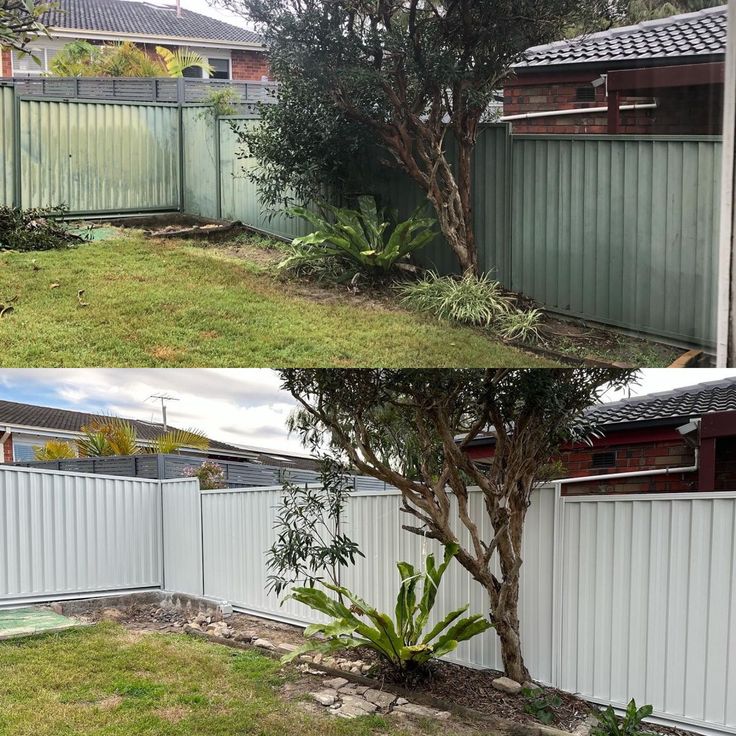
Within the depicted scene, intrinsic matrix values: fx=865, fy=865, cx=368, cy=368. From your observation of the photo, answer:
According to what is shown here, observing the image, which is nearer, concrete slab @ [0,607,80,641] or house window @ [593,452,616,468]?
concrete slab @ [0,607,80,641]

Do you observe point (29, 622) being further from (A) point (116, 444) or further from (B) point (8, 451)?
(A) point (116, 444)

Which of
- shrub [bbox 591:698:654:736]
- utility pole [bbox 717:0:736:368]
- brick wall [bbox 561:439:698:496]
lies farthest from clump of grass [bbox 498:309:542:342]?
brick wall [bbox 561:439:698:496]

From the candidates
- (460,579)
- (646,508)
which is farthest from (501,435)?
(460,579)

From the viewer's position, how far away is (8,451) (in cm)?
920

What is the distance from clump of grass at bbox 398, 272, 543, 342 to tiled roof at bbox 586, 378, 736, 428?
16.0ft

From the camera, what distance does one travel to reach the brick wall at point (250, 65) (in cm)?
212

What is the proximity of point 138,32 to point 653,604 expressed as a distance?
4326mm

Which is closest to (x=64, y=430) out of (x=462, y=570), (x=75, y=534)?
(x=75, y=534)

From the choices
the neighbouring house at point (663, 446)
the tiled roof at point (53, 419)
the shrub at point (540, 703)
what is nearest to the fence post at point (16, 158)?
the tiled roof at point (53, 419)

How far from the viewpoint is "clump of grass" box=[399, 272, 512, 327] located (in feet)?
7.05

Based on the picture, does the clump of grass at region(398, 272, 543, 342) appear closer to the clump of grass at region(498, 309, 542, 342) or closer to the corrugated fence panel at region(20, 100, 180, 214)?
the clump of grass at region(498, 309, 542, 342)

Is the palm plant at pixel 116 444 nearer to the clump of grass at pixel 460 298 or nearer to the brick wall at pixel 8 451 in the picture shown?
the brick wall at pixel 8 451

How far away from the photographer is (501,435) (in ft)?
18.3

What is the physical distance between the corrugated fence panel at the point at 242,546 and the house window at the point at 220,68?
6437 mm
